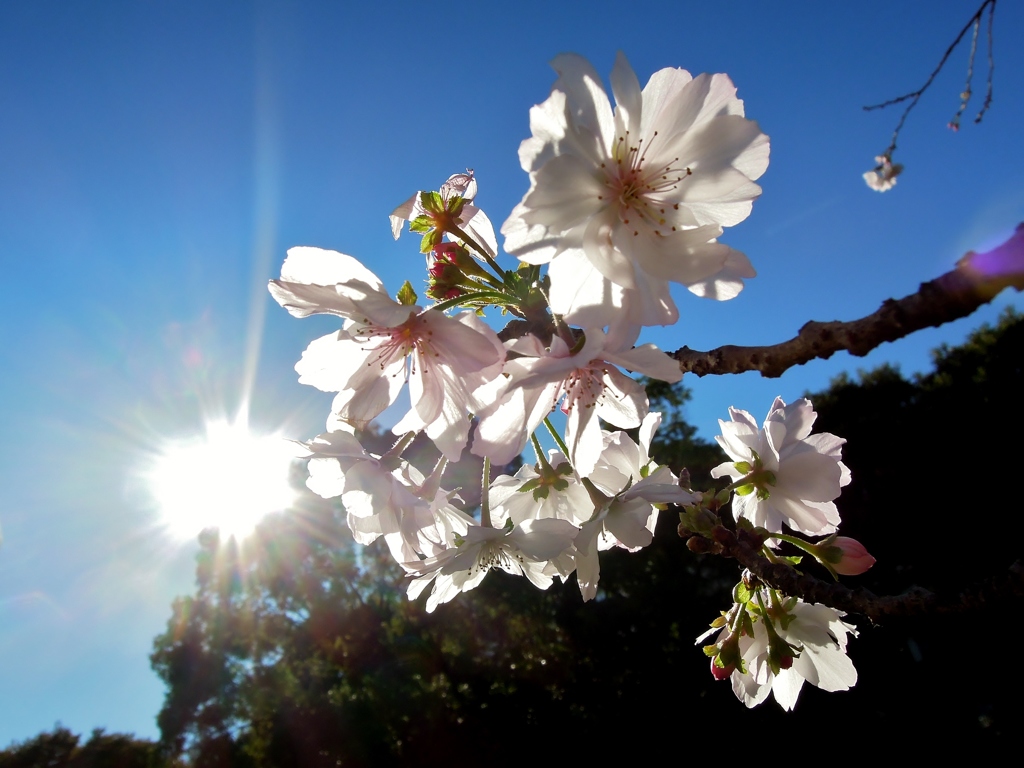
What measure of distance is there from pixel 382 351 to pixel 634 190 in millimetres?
627

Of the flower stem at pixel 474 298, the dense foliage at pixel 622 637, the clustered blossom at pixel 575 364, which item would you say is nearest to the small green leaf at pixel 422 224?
the clustered blossom at pixel 575 364

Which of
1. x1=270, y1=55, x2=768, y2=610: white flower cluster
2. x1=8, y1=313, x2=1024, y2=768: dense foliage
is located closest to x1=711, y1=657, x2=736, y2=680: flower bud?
x1=270, y1=55, x2=768, y2=610: white flower cluster

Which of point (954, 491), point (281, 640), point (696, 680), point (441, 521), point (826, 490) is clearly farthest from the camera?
point (281, 640)

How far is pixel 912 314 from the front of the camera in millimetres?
595

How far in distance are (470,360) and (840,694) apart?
1128 centimetres

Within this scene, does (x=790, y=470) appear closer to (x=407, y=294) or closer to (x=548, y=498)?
(x=548, y=498)

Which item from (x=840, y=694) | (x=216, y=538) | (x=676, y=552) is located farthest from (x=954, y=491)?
(x=216, y=538)

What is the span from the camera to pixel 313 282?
46.6 inches

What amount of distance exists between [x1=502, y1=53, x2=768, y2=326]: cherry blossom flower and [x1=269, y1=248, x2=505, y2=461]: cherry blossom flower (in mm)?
203

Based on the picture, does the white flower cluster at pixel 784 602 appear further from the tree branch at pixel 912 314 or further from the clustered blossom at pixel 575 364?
the tree branch at pixel 912 314

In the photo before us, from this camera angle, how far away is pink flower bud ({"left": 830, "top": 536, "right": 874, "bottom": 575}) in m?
1.35

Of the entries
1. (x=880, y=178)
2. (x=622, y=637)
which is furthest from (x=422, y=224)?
(x=622, y=637)

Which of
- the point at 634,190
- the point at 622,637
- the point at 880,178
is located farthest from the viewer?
the point at 622,637

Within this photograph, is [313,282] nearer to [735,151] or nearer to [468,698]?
[735,151]
